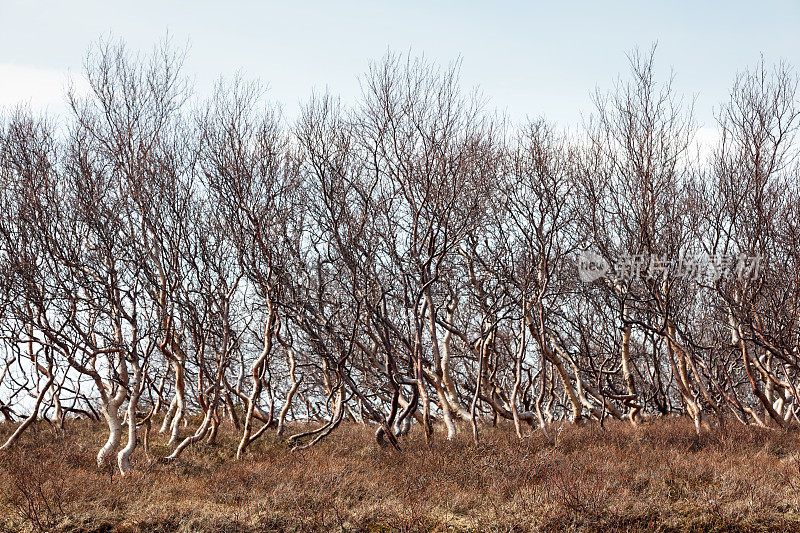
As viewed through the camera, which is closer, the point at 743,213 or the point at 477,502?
the point at 477,502

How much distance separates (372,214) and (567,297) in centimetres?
517

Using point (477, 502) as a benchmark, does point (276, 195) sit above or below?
above

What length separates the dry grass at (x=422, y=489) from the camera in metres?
6.58

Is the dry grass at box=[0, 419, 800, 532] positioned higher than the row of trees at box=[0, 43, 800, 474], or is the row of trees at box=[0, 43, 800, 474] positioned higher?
the row of trees at box=[0, 43, 800, 474]

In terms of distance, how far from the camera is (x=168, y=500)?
23.1ft

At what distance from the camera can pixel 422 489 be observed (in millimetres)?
7488

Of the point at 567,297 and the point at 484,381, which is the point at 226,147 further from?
the point at 567,297

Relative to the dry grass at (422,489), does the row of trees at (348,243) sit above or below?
above

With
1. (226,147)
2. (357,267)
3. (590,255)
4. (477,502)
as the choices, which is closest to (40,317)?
(226,147)

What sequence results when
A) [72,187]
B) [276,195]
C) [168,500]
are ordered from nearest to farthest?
1. [168,500]
2. [72,187]
3. [276,195]

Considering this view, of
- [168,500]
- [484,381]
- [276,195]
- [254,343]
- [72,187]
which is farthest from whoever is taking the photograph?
[254,343]

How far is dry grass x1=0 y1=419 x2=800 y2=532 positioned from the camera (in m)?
6.58

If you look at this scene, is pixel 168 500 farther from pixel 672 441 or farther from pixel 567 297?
pixel 567 297

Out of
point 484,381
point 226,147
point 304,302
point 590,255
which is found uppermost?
point 226,147
